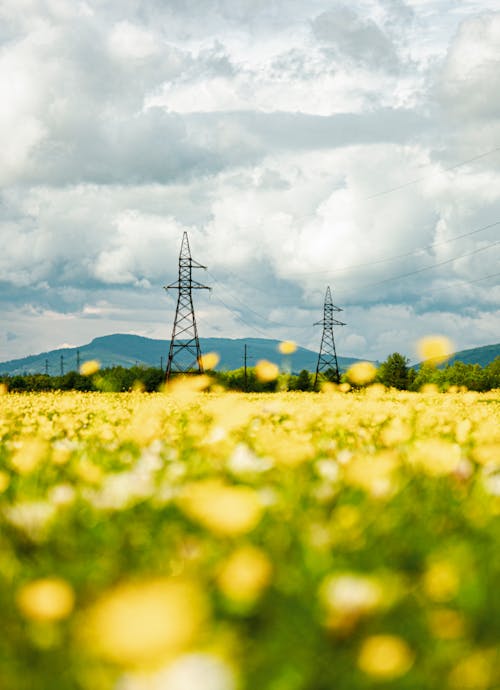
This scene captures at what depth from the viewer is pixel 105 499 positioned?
2643 millimetres

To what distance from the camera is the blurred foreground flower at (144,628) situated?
42.9 inches

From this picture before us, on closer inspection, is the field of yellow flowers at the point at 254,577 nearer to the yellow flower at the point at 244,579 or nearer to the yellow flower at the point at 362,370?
the yellow flower at the point at 244,579

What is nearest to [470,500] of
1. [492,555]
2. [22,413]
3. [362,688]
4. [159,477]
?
[492,555]

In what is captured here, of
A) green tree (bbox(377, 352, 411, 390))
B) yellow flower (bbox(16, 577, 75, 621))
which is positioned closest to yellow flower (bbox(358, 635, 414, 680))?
yellow flower (bbox(16, 577, 75, 621))

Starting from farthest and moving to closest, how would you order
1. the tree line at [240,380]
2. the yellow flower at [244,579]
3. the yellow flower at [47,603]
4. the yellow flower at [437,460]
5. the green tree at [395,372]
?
the green tree at [395,372] → the tree line at [240,380] → the yellow flower at [437,460] → the yellow flower at [244,579] → the yellow flower at [47,603]

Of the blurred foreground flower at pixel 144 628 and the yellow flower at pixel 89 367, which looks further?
the yellow flower at pixel 89 367

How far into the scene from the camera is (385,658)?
4.36 feet

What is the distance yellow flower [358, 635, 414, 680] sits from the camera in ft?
4.24

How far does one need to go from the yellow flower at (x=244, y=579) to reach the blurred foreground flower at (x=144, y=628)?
0.26 meters

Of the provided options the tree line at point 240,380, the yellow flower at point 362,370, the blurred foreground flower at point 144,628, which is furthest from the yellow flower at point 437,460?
the tree line at point 240,380

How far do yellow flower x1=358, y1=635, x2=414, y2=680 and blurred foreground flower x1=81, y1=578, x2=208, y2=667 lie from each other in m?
0.38

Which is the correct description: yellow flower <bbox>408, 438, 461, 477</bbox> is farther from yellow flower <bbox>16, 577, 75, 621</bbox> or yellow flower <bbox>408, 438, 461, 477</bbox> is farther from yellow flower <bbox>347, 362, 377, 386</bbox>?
yellow flower <bbox>347, 362, 377, 386</bbox>

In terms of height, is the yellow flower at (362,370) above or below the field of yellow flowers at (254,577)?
above

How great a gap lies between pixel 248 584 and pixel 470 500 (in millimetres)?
1630
